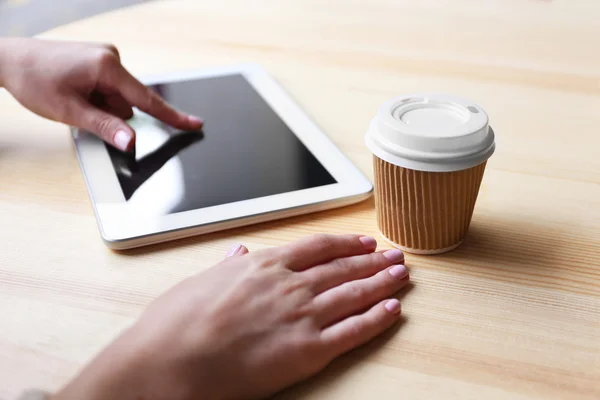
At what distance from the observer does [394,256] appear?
585 millimetres

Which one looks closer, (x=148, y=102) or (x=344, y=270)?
(x=344, y=270)

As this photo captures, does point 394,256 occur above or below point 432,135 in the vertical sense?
below

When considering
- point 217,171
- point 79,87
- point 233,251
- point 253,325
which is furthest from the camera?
point 79,87

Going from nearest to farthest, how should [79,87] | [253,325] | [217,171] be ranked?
1. [253,325]
2. [217,171]
3. [79,87]

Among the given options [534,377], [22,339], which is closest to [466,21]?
[534,377]

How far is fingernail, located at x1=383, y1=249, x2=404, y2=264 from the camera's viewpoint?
1.92ft

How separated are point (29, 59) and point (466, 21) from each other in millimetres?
733

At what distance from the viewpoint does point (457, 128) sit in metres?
0.54

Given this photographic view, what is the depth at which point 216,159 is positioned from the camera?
75 centimetres

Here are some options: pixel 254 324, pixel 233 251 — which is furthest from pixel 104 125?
pixel 254 324

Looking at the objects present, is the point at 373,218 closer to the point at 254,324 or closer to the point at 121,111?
the point at 254,324

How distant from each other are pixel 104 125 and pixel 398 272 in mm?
433

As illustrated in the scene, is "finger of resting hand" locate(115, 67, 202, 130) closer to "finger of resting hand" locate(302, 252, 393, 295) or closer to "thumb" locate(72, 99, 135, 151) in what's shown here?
"thumb" locate(72, 99, 135, 151)

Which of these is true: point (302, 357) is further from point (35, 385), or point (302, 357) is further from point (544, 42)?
point (544, 42)
